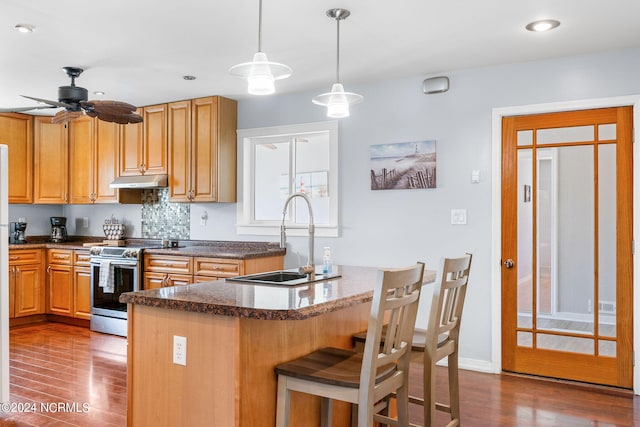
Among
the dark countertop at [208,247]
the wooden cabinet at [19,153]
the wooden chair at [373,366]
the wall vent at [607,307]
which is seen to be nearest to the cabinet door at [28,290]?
the dark countertop at [208,247]

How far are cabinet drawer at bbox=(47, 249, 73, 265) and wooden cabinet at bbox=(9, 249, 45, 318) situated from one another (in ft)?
0.39

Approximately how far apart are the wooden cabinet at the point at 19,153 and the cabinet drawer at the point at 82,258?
1.13 metres

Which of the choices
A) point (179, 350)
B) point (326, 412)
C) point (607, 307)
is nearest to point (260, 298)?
point (179, 350)

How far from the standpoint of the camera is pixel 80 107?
155 inches

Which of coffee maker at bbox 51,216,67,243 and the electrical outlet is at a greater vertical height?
coffee maker at bbox 51,216,67,243

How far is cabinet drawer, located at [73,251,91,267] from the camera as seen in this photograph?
5.67 m

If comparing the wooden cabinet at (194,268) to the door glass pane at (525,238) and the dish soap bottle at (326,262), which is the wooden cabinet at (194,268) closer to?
the dish soap bottle at (326,262)

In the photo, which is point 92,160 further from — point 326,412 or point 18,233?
point 326,412

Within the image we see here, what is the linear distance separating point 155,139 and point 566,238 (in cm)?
408

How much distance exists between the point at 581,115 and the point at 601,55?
44 cm

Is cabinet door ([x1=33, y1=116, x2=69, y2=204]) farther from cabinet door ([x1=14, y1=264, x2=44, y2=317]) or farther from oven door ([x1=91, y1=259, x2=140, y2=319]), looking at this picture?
oven door ([x1=91, y1=259, x2=140, y2=319])

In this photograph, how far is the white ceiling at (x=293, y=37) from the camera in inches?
119

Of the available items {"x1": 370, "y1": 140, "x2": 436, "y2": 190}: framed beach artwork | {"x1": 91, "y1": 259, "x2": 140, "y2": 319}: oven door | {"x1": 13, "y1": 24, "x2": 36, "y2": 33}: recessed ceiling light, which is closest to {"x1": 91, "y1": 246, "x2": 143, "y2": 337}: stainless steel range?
{"x1": 91, "y1": 259, "x2": 140, "y2": 319}: oven door

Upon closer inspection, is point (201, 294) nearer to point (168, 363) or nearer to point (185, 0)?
point (168, 363)
